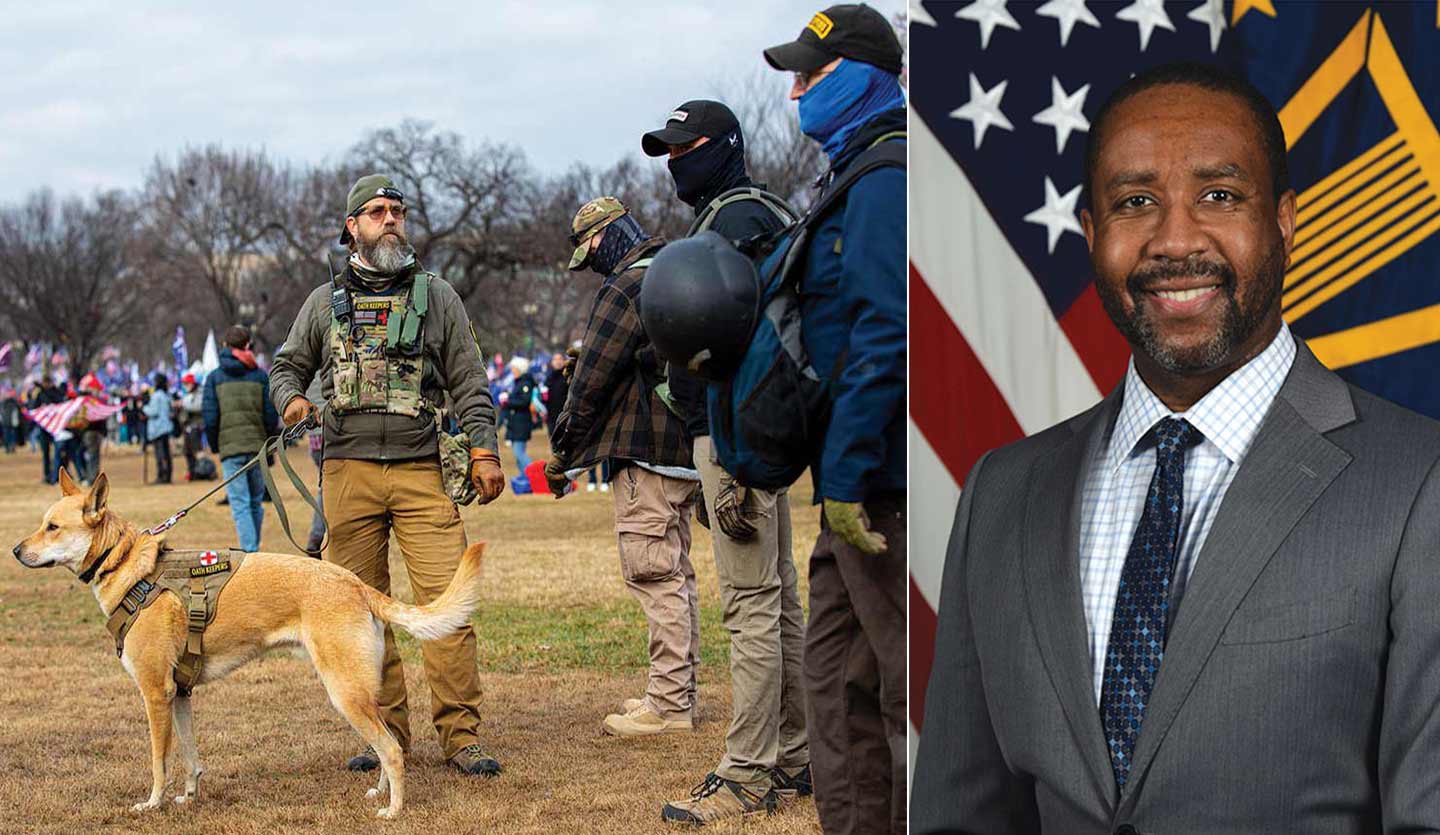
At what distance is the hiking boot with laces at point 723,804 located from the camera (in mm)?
5570

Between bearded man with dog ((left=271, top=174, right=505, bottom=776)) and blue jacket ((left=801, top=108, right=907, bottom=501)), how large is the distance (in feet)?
10.6

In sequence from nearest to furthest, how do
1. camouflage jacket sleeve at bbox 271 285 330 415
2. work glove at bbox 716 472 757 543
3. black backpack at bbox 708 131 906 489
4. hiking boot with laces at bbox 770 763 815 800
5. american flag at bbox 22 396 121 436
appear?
1. black backpack at bbox 708 131 906 489
2. work glove at bbox 716 472 757 543
3. hiking boot with laces at bbox 770 763 815 800
4. camouflage jacket sleeve at bbox 271 285 330 415
5. american flag at bbox 22 396 121 436

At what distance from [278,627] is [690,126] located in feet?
8.24

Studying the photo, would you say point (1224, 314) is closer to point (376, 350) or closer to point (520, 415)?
point (376, 350)

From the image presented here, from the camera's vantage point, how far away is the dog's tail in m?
6.00

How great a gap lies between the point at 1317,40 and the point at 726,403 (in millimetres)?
1620

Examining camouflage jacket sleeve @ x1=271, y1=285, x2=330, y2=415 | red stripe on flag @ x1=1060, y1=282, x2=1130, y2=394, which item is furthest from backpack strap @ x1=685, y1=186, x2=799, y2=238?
red stripe on flag @ x1=1060, y1=282, x2=1130, y2=394

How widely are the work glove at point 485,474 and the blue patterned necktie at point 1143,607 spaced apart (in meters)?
4.46

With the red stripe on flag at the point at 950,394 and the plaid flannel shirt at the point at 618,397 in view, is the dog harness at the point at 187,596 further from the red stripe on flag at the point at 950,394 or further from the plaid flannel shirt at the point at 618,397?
the red stripe on flag at the point at 950,394

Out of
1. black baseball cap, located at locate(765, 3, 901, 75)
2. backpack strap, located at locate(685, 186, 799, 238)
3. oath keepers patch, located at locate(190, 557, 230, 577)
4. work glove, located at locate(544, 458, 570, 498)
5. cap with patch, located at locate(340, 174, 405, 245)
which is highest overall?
black baseball cap, located at locate(765, 3, 901, 75)

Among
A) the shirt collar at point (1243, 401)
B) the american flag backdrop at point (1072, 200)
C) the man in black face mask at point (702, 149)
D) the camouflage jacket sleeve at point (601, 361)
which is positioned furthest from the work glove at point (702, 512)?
the shirt collar at point (1243, 401)

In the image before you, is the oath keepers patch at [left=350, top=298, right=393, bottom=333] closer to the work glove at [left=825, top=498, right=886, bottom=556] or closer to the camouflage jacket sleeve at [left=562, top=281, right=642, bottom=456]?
the camouflage jacket sleeve at [left=562, top=281, right=642, bottom=456]

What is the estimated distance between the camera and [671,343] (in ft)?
11.1

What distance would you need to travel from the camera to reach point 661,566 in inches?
283
